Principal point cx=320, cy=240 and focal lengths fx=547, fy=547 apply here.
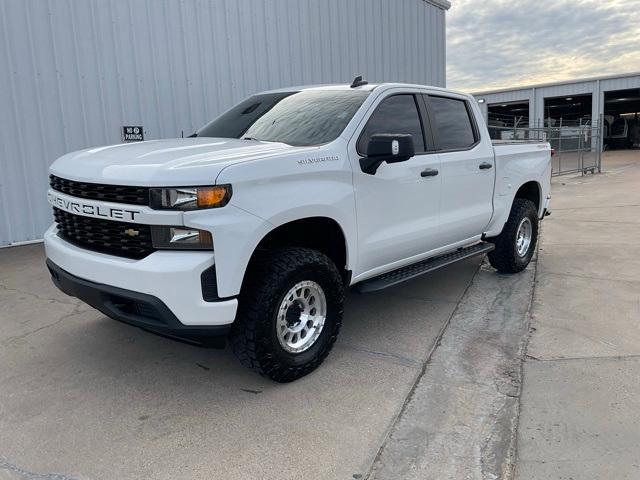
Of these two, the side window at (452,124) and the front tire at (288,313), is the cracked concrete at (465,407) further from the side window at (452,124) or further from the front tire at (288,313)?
the side window at (452,124)

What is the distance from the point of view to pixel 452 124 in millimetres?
5066

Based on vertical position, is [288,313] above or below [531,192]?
below

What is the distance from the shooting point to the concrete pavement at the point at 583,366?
2732 millimetres

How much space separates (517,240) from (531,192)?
778 millimetres

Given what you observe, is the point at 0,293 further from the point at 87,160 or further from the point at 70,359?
the point at 87,160

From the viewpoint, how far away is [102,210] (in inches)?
124

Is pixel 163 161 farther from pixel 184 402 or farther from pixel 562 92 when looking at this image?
pixel 562 92

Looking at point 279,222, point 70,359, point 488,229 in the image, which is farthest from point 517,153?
point 70,359

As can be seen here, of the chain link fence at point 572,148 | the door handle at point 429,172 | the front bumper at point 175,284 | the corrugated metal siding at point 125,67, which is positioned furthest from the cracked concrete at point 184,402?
the chain link fence at point 572,148

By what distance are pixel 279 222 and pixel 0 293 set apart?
12.4ft

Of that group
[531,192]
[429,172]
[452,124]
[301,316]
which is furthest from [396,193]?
[531,192]

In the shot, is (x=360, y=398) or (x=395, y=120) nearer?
(x=360, y=398)

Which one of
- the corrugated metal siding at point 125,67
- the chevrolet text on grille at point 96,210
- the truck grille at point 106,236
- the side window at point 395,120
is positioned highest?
the corrugated metal siding at point 125,67

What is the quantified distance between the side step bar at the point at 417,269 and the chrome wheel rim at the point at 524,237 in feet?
2.69
